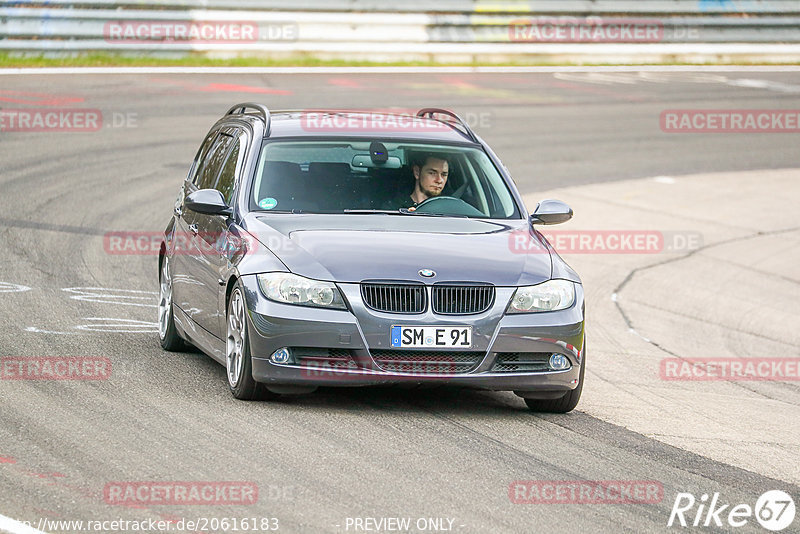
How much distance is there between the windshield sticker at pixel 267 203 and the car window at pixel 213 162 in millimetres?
1016

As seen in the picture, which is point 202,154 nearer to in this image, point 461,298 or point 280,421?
point 461,298

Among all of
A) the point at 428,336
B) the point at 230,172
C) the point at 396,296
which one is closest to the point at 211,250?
the point at 230,172

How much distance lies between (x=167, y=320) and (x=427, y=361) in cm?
289

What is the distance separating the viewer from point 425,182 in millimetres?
9906

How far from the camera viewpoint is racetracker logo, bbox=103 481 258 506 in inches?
251

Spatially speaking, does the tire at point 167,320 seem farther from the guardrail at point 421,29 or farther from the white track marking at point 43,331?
the guardrail at point 421,29

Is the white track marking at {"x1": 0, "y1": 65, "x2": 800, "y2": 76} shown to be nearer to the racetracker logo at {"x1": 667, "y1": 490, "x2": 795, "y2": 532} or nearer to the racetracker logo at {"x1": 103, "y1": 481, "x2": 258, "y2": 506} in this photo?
the racetracker logo at {"x1": 103, "y1": 481, "x2": 258, "y2": 506}

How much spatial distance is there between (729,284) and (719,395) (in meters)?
5.56

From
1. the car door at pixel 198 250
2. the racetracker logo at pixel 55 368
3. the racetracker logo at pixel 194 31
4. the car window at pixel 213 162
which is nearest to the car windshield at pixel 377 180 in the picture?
the car door at pixel 198 250

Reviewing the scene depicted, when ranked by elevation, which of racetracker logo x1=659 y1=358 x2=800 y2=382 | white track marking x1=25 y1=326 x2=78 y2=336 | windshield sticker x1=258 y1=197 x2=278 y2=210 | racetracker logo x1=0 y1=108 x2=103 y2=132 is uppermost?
windshield sticker x1=258 y1=197 x2=278 y2=210

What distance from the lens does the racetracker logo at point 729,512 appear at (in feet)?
21.4

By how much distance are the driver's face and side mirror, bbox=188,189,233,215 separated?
4.39ft

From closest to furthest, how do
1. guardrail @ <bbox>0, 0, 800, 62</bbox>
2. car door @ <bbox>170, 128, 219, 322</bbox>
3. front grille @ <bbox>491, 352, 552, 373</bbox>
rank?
front grille @ <bbox>491, 352, 552, 373</bbox>, car door @ <bbox>170, 128, 219, 322</bbox>, guardrail @ <bbox>0, 0, 800, 62</bbox>

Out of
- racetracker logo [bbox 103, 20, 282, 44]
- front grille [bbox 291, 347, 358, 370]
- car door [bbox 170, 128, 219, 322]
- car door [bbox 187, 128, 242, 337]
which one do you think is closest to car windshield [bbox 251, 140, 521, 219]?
car door [bbox 187, 128, 242, 337]
